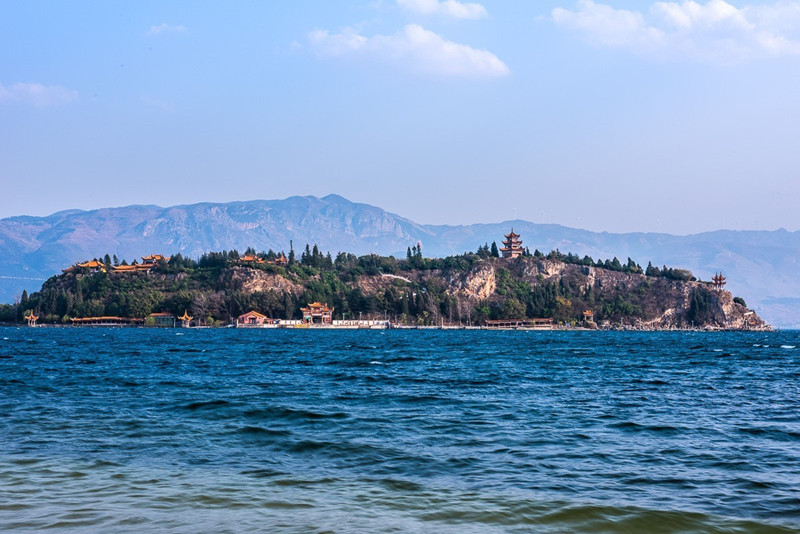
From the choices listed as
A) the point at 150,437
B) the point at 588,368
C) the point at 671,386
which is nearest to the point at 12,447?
the point at 150,437

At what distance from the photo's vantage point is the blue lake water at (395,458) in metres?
17.4

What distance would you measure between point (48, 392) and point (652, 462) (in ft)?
111

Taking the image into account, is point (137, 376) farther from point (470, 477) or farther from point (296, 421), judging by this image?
point (470, 477)

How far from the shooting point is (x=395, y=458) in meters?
23.9

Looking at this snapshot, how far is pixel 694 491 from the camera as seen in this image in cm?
1995

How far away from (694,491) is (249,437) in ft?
51.2

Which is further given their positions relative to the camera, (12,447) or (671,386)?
(671,386)

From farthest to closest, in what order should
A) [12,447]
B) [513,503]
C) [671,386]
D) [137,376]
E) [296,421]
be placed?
1. [137,376]
2. [671,386]
3. [296,421]
4. [12,447]
5. [513,503]

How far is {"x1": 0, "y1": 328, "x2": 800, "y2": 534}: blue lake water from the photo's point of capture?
57.0ft

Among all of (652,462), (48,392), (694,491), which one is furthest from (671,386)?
(48,392)

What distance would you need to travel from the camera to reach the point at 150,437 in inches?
1087

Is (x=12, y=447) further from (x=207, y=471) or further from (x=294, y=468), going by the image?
(x=294, y=468)

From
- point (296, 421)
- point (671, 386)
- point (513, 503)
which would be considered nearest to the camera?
point (513, 503)

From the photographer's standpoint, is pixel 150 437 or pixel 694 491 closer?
pixel 694 491
